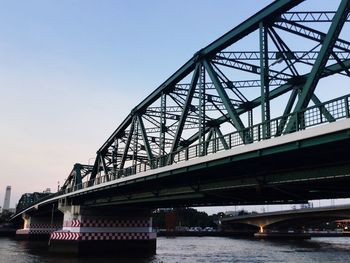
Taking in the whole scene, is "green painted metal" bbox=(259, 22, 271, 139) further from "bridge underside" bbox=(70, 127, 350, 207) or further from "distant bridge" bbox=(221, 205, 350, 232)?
"distant bridge" bbox=(221, 205, 350, 232)

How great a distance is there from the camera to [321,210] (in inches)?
4011

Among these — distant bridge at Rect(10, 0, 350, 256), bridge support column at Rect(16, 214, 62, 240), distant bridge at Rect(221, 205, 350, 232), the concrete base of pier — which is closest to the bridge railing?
distant bridge at Rect(10, 0, 350, 256)

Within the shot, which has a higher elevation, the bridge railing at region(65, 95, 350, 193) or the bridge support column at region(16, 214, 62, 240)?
the bridge railing at region(65, 95, 350, 193)

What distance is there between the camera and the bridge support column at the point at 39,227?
89.8 meters

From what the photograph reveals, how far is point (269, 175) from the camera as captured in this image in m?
23.7

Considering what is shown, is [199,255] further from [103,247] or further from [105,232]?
[105,232]

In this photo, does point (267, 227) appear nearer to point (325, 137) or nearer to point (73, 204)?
point (73, 204)

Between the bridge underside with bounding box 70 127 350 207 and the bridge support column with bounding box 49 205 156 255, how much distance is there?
44.1 feet

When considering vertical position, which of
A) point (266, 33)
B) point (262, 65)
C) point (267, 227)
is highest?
point (266, 33)

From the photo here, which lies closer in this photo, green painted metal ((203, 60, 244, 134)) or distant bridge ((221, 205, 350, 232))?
green painted metal ((203, 60, 244, 134))

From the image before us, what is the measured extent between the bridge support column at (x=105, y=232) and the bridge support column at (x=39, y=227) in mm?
41030

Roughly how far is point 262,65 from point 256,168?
5753 mm

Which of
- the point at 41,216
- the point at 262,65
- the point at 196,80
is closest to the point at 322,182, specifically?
the point at 262,65

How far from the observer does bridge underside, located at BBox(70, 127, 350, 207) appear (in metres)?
19.1
